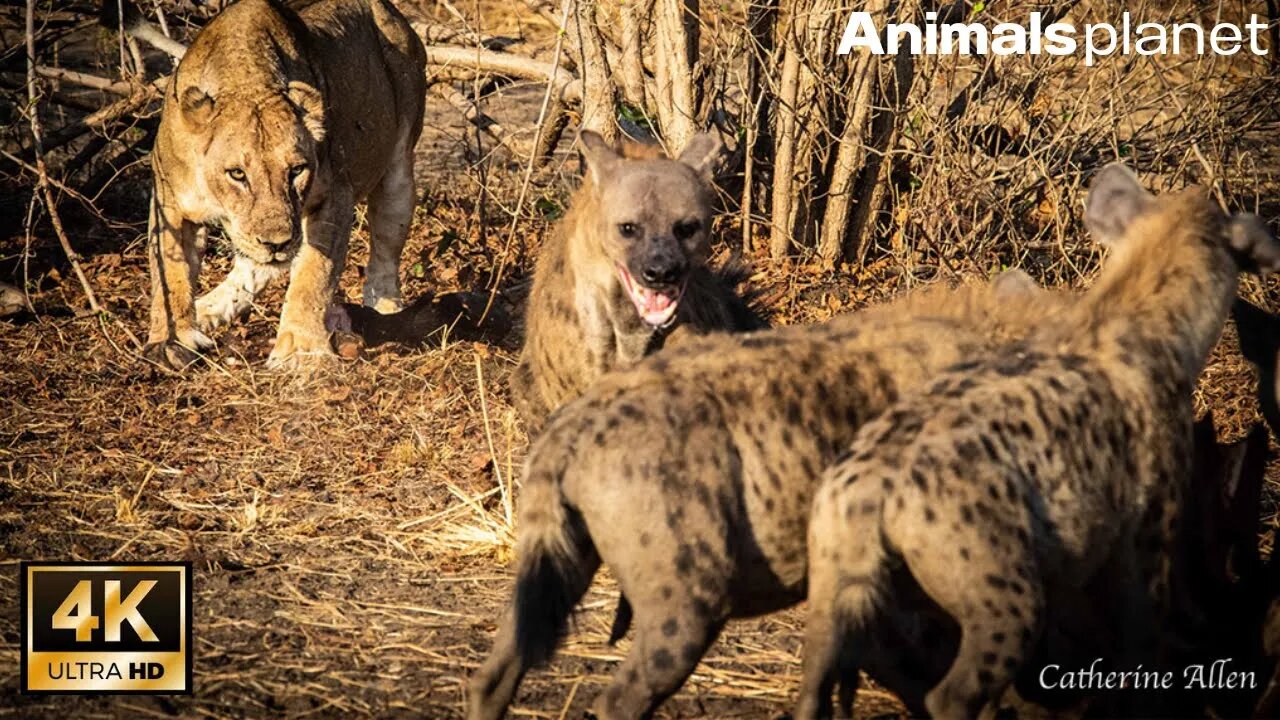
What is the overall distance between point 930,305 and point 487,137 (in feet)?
21.4

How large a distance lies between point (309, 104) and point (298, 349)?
3.92 feet

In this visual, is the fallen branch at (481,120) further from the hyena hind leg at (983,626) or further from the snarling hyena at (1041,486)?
the hyena hind leg at (983,626)

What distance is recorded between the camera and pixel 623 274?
579cm

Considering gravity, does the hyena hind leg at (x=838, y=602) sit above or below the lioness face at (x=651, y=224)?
below

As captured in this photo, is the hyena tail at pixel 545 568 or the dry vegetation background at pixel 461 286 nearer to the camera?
the hyena tail at pixel 545 568

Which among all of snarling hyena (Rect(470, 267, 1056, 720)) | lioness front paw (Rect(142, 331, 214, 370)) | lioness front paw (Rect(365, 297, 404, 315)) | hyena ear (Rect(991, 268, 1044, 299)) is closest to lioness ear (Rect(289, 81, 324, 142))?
lioness front paw (Rect(142, 331, 214, 370))

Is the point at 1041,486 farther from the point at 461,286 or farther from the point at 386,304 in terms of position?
the point at 461,286

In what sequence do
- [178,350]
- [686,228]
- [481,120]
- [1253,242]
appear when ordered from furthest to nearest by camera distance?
1. [481,120]
2. [178,350]
3. [686,228]
4. [1253,242]

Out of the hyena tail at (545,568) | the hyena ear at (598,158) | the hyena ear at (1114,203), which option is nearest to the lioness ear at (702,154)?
Result: the hyena ear at (598,158)

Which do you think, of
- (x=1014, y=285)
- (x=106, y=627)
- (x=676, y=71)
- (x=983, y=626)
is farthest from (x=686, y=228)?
(x=676, y=71)

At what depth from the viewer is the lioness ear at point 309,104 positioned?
26.5 feet

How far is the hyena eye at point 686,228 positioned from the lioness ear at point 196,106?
3.11m

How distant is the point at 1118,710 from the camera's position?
458 cm

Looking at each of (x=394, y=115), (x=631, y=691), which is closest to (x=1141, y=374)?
(x=631, y=691)
